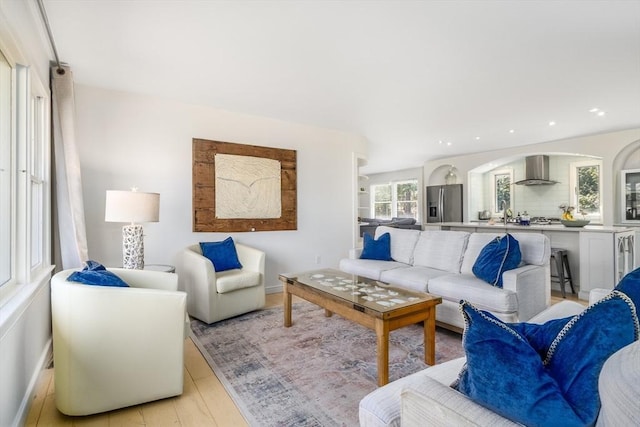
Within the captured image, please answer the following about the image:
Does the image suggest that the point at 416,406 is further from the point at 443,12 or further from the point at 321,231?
the point at 321,231

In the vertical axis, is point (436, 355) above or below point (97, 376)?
below

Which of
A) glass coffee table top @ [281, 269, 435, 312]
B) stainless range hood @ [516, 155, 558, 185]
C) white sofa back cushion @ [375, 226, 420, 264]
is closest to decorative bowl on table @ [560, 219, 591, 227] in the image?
white sofa back cushion @ [375, 226, 420, 264]

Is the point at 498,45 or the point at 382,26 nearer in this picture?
the point at 382,26

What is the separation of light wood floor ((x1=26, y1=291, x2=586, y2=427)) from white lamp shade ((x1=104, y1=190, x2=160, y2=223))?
4.28 feet

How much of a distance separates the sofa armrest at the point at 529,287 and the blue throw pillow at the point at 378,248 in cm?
154

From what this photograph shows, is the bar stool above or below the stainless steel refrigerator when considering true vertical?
below

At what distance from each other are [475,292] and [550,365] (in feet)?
6.83

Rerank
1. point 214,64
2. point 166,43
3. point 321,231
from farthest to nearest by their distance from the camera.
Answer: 1. point 321,231
2. point 214,64
3. point 166,43

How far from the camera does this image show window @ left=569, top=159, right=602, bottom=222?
21.5ft

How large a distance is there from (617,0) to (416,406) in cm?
277

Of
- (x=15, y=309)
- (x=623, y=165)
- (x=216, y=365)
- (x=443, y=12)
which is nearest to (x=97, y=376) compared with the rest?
(x=15, y=309)

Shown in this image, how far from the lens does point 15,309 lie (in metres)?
1.68

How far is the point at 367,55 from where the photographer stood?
2.80 meters

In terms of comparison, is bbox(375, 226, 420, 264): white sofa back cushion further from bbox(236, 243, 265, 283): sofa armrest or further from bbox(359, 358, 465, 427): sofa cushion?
bbox(359, 358, 465, 427): sofa cushion
